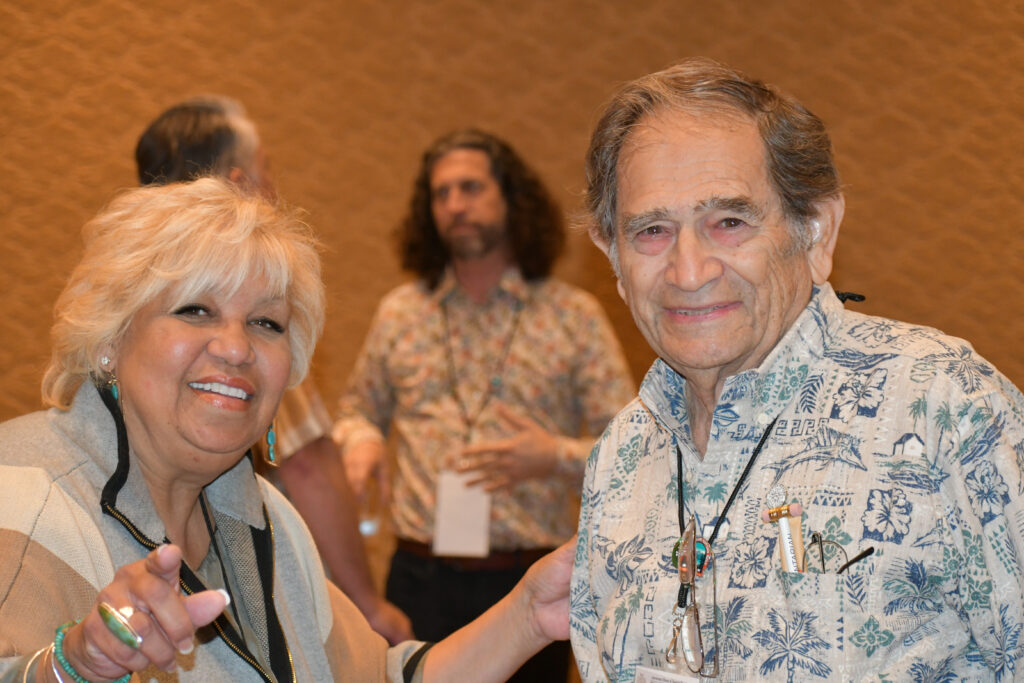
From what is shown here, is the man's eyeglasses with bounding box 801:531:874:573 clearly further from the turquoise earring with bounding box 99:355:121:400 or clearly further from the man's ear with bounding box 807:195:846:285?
the turquoise earring with bounding box 99:355:121:400

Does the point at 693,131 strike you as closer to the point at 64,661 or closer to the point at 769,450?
the point at 769,450

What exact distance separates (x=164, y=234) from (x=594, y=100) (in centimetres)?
356

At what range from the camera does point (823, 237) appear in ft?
5.63

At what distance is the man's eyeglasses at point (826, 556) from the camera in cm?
141

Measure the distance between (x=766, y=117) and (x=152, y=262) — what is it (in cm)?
113

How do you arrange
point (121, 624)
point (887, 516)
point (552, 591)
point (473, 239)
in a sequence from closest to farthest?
point (121, 624), point (887, 516), point (552, 591), point (473, 239)

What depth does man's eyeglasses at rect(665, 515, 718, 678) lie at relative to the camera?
1523 millimetres

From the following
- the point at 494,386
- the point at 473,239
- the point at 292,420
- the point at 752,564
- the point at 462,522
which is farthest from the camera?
the point at 473,239

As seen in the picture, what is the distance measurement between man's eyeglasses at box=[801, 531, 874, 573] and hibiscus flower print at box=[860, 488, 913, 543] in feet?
0.09

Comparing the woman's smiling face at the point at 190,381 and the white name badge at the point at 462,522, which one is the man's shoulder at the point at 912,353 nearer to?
the woman's smiling face at the point at 190,381

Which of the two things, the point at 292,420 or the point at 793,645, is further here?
the point at 292,420

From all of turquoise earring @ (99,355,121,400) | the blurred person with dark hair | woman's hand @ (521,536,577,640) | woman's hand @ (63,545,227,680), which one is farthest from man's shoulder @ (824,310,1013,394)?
the blurred person with dark hair

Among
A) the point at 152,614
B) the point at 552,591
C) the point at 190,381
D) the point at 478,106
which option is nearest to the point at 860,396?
the point at 552,591

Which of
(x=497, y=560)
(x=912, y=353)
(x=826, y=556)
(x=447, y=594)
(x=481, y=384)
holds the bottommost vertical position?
(x=447, y=594)
